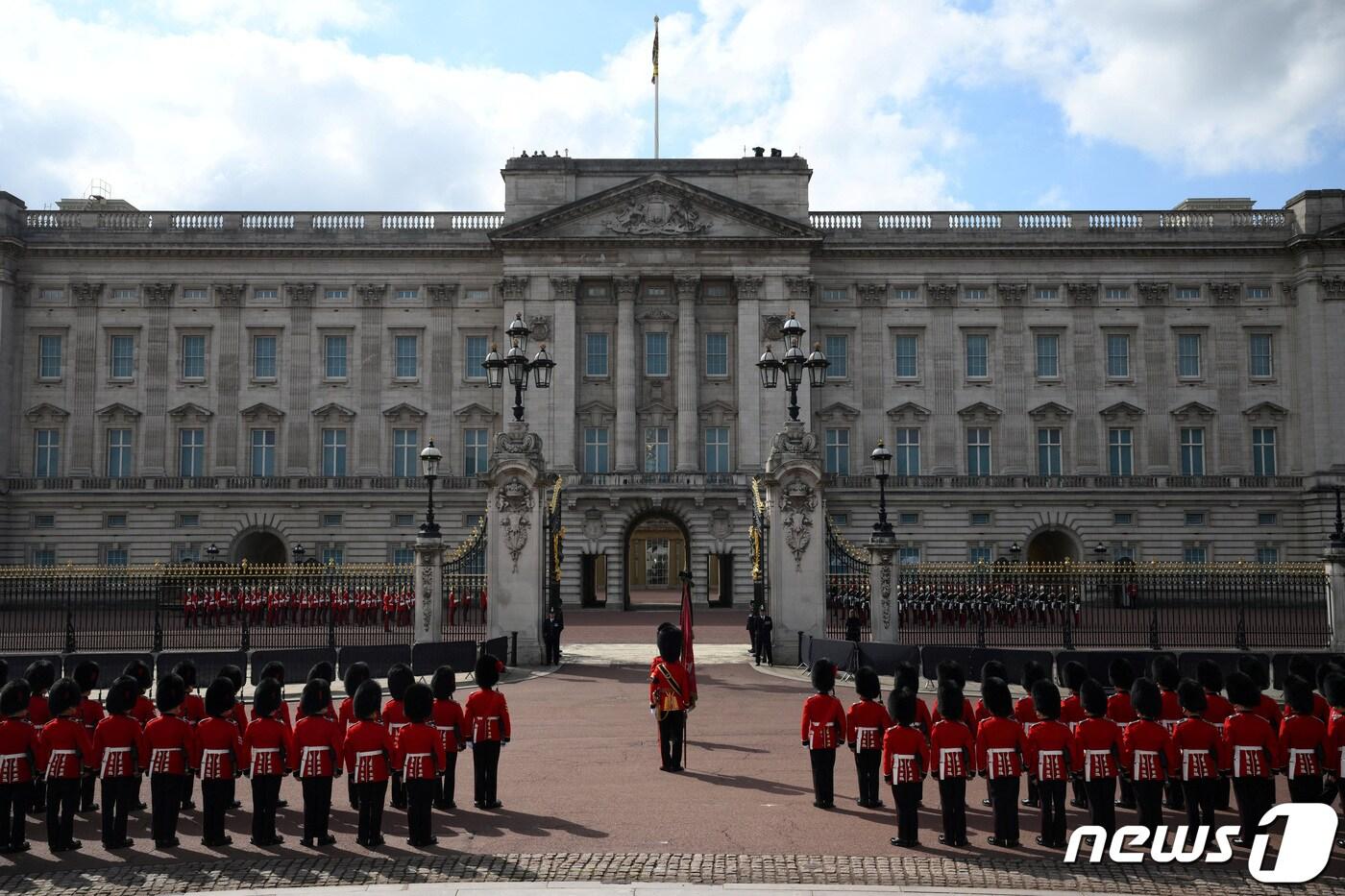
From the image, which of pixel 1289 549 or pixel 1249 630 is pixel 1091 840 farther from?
pixel 1289 549

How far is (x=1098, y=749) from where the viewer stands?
10.1 meters

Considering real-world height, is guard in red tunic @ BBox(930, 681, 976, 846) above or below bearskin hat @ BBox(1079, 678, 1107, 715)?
below

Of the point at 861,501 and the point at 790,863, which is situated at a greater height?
the point at 861,501

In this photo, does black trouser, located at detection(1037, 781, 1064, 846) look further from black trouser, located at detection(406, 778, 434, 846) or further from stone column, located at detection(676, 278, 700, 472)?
stone column, located at detection(676, 278, 700, 472)

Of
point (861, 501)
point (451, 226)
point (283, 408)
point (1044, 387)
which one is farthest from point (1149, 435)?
point (283, 408)

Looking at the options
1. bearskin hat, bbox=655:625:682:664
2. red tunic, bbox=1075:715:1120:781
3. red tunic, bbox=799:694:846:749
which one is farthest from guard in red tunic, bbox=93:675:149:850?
red tunic, bbox=1075:715:1120:781

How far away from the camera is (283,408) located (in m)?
50.3

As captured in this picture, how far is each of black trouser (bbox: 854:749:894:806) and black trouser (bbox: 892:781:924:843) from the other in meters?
1.23

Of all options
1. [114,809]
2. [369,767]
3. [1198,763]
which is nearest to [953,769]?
[1198,763]

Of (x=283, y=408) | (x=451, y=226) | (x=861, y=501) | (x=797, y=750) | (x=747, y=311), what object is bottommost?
(x=797, y=750)

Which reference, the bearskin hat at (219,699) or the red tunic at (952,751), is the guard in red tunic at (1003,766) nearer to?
the red tunic at (952,751)

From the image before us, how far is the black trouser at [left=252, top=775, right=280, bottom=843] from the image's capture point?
10.1m

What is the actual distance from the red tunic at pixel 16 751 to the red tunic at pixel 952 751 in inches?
320

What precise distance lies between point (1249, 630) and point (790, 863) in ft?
70.4
